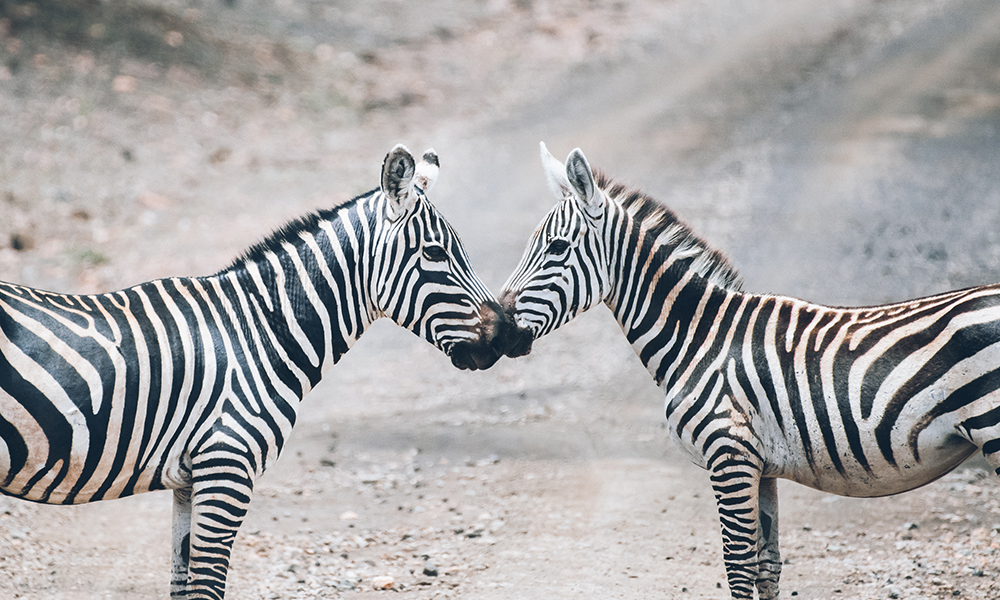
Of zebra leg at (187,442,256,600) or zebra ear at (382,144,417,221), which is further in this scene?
zebra ear at (382,144,417,221)

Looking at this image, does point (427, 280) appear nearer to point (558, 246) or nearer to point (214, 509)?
point (558, 246)

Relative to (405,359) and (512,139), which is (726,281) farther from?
(512,139)

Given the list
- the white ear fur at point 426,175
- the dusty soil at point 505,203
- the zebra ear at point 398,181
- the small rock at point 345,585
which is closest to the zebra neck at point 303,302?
the zebra ear at point 398,181

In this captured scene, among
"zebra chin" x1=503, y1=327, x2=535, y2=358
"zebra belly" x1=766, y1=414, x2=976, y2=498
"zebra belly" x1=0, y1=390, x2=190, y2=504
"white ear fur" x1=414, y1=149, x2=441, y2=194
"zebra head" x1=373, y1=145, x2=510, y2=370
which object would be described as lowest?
"zebra belly" x1=766, y1=414, x2=976, y2=498

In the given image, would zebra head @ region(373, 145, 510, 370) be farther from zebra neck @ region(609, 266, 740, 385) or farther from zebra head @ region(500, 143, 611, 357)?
zebra neck @ region(609, 266, 740, 385)

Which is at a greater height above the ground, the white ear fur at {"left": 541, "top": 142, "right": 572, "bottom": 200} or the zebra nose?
the white ear fur at {"left": 541, "top": 142, "right": 572, "bottom": 200}

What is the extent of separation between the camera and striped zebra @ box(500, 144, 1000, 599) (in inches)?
174

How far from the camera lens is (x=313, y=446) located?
27.2 ft

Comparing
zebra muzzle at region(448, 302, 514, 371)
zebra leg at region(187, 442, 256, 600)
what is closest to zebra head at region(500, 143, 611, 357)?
zebra muzzle at region(448, 302, 514, 371)

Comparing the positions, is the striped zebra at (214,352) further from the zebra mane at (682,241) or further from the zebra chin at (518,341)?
the zebra mane at (682,241)

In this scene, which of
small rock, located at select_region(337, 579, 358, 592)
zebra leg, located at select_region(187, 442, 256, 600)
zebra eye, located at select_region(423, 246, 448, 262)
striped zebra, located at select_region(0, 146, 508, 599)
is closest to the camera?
striped zebra, located at select_region(0, 146, 508, 599)

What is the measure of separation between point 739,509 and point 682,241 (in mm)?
1631

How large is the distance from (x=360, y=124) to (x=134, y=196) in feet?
14.6

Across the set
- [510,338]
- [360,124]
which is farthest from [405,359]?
[360,124]
